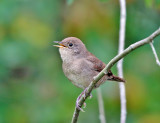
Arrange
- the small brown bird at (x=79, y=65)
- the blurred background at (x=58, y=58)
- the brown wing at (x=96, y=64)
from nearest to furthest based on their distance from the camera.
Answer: the small brown bird at (x=79, y=65) < the brown wing at (x=96, y=64) < the blurred background at (x=58, y=58)

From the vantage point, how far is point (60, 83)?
6.16 meters

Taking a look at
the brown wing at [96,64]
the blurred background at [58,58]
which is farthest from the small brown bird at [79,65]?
the blurred background at [58,58]

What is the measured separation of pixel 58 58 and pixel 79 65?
181cm

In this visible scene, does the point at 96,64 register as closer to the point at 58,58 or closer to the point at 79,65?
the point at 79,65

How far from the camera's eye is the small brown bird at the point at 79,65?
4.72 m

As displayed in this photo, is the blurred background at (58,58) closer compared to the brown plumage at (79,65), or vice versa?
the brown plumage at (79,65)

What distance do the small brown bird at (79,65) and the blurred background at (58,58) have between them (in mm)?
789

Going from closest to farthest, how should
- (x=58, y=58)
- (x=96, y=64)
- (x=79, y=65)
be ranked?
1. (x=79, y=65)
2. (x=96, y=64)
3. (x=58, y=58)

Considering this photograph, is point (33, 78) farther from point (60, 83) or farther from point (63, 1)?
point (63, 1)

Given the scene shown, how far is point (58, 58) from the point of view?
658 centimetres

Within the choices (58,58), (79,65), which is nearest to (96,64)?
(79,65)

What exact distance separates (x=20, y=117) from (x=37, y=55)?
3.73 ft

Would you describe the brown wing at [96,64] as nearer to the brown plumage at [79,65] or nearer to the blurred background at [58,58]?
the brown plumage at [79,65]

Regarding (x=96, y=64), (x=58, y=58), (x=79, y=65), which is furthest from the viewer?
(x=58, y=58)
